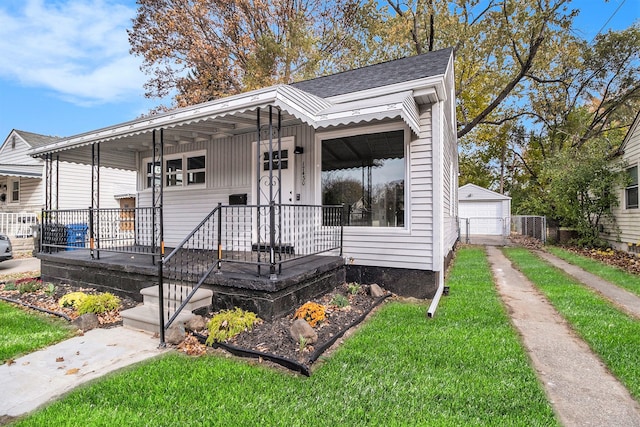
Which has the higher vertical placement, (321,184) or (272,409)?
(321,184)

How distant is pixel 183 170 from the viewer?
7.88 meters

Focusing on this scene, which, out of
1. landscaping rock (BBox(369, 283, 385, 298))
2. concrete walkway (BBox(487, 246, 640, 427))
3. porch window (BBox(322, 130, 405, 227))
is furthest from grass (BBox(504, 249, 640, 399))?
porch window (BBox(322, 130, 405, 227))

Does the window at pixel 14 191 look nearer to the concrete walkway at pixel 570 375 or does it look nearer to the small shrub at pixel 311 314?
the small shrub at pixel 311 314

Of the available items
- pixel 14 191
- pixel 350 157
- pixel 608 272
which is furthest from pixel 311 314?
pixel 14 191

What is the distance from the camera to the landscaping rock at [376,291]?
522cm

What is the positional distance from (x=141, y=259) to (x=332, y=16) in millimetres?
15616

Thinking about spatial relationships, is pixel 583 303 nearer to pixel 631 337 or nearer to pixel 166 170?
pixel 631 337

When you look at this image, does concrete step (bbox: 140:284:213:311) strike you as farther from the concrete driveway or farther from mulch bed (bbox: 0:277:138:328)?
the concrete driveway

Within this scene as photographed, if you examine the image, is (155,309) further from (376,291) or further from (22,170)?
(22,170)

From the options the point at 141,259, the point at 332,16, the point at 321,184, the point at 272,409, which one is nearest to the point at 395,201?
the point at 321,184

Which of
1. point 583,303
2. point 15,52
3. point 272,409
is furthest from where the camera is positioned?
point 15,52

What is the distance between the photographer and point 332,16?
16547mm

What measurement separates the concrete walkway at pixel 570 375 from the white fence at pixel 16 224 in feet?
50.8

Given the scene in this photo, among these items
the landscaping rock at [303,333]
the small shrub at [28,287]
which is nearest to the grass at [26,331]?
the small shrub at [28,287]
